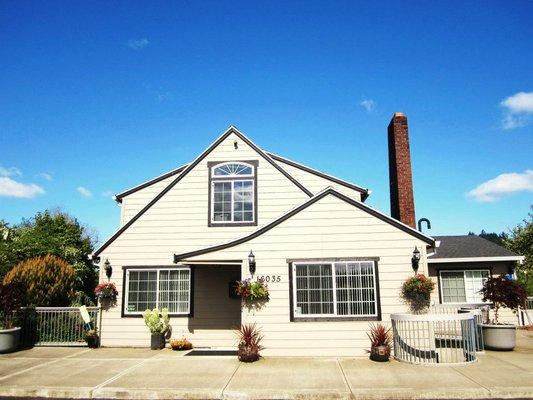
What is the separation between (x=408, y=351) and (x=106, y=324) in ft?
30.8

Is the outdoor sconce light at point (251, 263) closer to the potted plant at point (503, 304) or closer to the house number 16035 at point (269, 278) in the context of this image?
the house number 16035 at point (269, 278)

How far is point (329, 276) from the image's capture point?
11.6m

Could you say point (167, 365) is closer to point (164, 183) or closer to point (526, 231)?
point (164, 183)

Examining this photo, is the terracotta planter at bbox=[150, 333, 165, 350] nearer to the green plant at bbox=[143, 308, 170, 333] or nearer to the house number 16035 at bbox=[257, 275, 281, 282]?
the green plant at bbox=[143, 308, 170, 333]

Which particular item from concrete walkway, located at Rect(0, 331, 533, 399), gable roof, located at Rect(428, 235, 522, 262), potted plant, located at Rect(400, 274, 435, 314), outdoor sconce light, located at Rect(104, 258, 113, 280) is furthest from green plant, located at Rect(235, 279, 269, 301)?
gable roof, located at Rect(428, 235, 522, 262)

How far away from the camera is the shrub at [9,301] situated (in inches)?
505

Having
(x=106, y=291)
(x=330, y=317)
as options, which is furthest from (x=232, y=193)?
(x=330, y=317)

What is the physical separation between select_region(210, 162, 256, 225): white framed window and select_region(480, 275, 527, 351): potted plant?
7.70 metres

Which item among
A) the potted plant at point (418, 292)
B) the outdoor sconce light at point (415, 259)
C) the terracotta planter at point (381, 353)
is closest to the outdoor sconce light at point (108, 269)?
the terracotta planter at point (381, 353)

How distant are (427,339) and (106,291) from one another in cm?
975

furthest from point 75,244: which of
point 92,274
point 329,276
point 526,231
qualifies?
point 526,231

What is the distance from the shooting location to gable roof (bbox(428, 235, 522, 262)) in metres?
17.2

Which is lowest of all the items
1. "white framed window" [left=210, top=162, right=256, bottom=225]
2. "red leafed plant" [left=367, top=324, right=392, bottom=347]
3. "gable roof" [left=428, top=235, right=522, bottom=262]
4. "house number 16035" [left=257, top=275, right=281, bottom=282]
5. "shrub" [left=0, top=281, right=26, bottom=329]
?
"red leafed plant" [left=367, top=324, right=392, bottom=347]

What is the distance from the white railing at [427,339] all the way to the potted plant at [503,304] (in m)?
1.39
